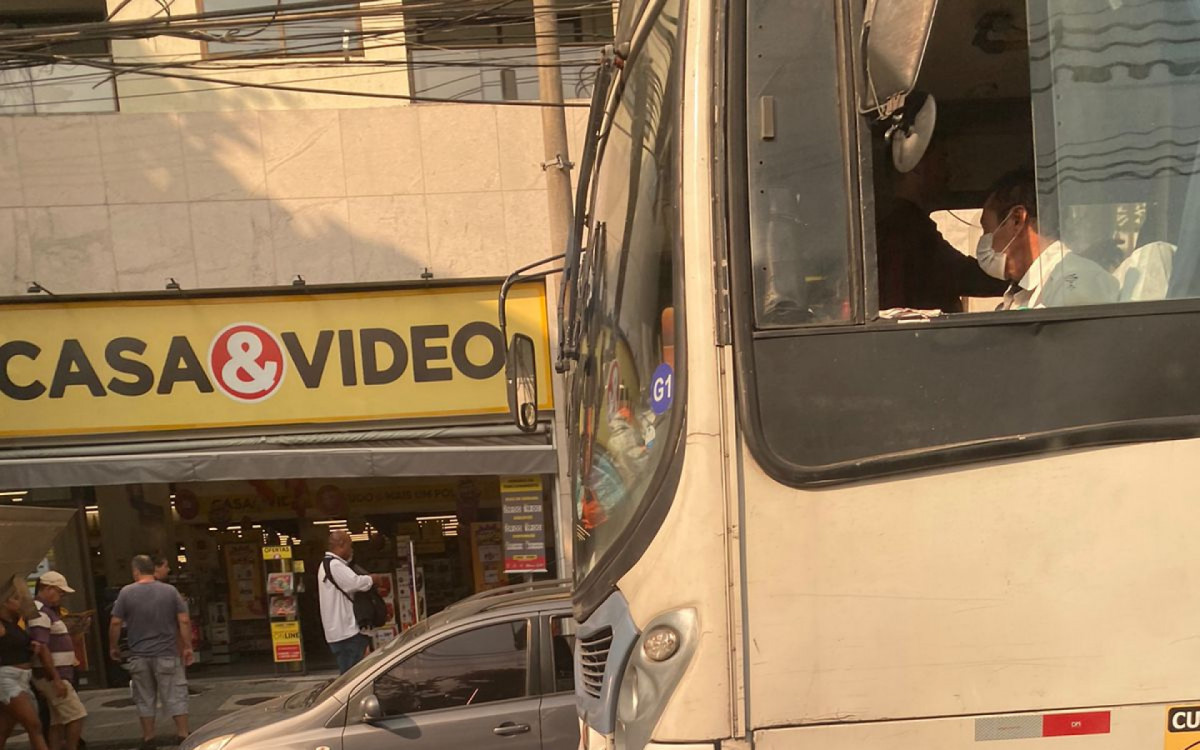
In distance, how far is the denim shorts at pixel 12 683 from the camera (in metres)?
7.66

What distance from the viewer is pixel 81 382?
1075 cm

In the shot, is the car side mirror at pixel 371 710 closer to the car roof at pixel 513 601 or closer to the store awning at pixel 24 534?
the car roof at pixel 513 601

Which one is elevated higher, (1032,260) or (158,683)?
(1032,260)

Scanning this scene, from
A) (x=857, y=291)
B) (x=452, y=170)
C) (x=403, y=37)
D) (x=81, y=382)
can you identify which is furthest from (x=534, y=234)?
(x=857, y=291)

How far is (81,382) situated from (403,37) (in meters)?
5.21

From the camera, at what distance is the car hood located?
5.81m

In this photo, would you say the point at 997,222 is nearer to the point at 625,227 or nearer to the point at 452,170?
the point at 625,227

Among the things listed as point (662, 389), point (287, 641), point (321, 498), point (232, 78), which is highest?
point (232, 78)

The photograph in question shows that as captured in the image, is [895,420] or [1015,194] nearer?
[895,420]

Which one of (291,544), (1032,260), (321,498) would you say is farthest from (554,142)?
(291,544)

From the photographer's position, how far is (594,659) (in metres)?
2.83

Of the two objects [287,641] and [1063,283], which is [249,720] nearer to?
[1063,283]

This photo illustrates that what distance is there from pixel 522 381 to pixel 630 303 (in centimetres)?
134

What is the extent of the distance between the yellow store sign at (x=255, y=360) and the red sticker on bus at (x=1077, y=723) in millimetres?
8779
